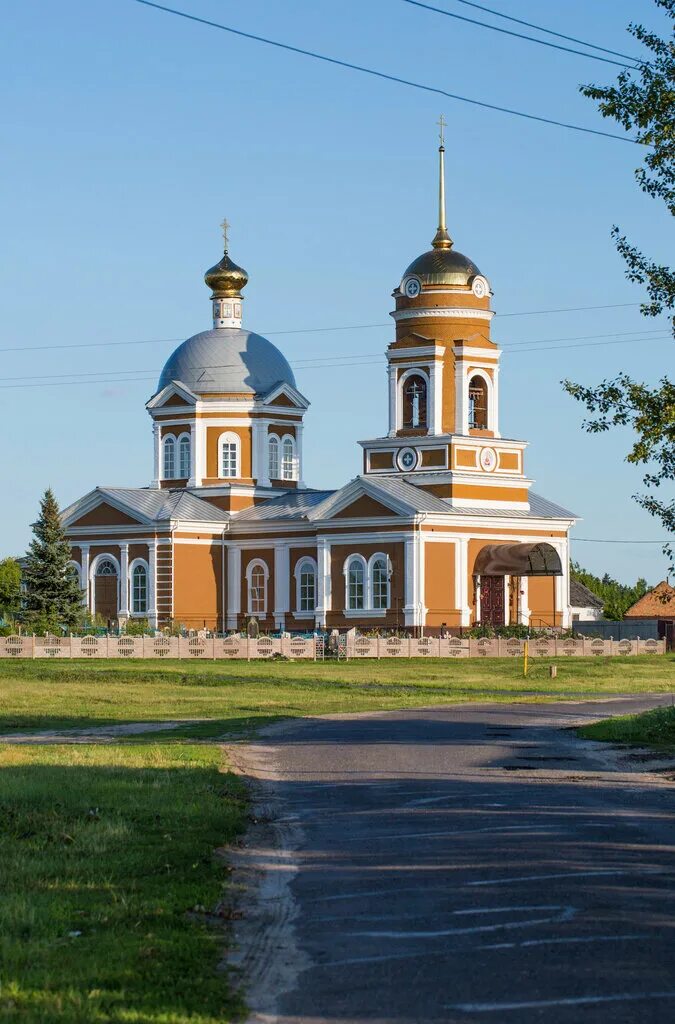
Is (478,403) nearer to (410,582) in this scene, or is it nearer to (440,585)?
(440,585)

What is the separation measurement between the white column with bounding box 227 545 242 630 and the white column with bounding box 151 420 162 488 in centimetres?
621

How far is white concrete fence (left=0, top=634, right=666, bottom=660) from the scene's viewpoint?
54.0 meters

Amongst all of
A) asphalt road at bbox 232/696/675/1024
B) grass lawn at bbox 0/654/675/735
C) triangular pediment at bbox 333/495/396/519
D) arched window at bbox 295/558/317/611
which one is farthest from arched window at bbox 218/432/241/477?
asphalt road at bbox 232/696/675/1024

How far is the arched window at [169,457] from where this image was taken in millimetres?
76250

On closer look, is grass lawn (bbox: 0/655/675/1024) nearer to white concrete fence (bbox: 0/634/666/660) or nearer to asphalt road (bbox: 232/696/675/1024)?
asphalt road (bbox: 232/696/675/1024)

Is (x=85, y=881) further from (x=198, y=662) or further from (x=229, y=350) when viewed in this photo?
(x=229, y=350)

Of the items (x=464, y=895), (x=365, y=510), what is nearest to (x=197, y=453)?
(x=365, y=510)

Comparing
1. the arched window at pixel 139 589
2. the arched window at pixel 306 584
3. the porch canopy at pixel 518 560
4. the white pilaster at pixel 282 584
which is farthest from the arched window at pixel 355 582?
the arched window at pixel 139 589

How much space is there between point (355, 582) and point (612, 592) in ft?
139

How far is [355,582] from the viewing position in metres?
67.1

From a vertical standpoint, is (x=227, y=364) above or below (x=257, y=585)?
above

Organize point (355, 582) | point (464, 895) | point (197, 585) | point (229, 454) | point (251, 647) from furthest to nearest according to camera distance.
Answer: point (229, 454) → point (197, 585) → point (355, 582) → point (251, 647) → point (464, 895)

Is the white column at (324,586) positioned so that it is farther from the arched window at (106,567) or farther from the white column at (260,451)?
the arched window at (106,567)

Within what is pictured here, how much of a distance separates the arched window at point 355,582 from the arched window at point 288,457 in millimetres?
10814
